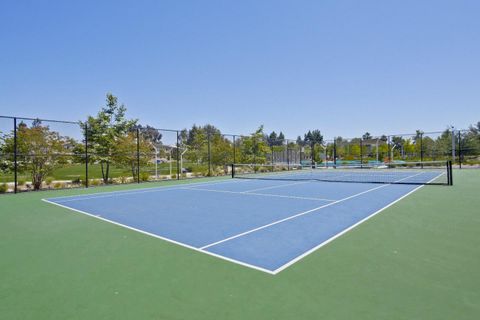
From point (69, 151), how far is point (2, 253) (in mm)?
11243

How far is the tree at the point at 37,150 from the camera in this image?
11.9m

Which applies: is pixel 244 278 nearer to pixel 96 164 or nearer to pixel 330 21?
pixel 330 21

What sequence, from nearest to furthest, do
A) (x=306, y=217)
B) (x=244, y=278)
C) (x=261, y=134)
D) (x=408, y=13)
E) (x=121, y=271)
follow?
(x=244, y=278) < (x=121, y=271) < (x=306, y=217) < (x=408, y=13) < (x=261, y=134)

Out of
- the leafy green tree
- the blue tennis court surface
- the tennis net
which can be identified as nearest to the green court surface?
the blue tennis court surface

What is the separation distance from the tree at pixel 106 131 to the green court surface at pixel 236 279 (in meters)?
11.6

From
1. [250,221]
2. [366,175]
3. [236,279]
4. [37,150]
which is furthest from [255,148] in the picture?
[236,279]

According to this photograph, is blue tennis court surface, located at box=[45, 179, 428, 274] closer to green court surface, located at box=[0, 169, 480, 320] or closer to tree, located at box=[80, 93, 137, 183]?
green court surface, located at box=[0, 169, 480, 320]

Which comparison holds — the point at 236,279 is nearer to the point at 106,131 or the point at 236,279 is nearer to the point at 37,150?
the point at 37,150

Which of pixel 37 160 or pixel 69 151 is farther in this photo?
pixel 69 151

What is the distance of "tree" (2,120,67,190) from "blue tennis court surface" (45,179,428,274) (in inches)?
226

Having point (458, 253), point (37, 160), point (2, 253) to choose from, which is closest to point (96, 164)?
point (37, 160)

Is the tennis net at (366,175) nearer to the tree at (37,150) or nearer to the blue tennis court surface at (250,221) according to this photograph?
the blue tennis court surface at (250,221)

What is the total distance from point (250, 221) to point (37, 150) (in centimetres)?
1149

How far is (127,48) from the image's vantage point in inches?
608
